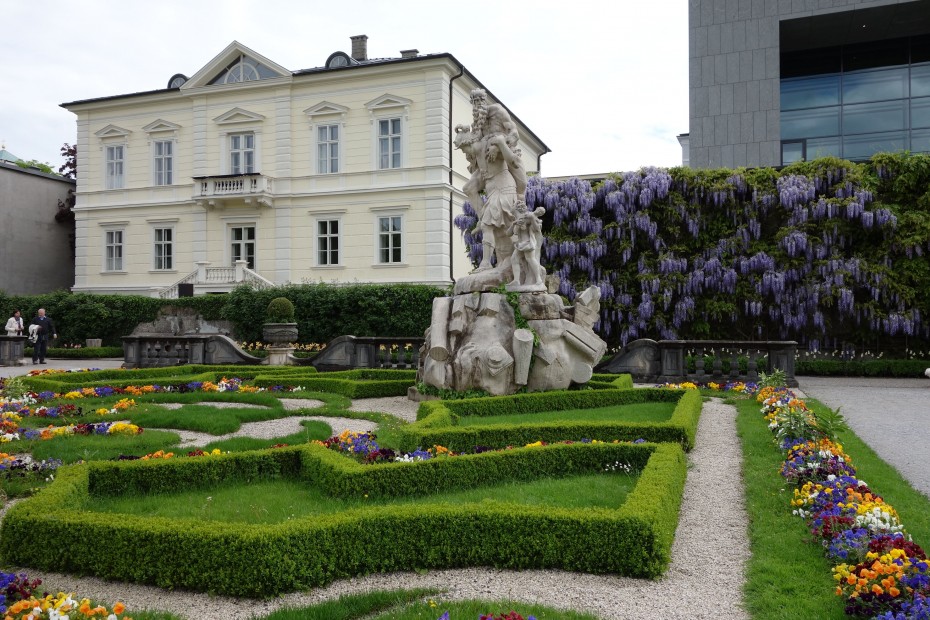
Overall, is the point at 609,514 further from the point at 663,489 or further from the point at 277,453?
the point at 277,453

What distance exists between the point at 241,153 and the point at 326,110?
4.13 meters

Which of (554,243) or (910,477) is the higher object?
(554,243)

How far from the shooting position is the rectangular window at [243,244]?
90.6 ft

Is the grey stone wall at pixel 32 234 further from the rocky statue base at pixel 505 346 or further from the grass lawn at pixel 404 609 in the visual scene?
the grass lawn at pixel 404 609

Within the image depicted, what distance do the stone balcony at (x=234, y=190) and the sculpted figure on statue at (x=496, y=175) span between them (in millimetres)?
17580

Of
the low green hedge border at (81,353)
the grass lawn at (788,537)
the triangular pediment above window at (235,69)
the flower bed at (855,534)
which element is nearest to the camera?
the flower bed at (855,534)

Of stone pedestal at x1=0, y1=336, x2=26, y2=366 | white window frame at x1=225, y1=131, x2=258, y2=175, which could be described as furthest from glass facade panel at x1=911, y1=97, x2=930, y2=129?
stone pedestal at x1=0, y1=336, x2=26, y2=366

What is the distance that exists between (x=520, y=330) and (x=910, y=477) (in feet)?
16.0

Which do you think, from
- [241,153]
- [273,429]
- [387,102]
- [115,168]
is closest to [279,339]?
[273,429]

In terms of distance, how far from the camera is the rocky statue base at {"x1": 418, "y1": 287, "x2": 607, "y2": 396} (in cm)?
965

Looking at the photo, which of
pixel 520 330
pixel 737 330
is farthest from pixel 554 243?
pixel 520 330

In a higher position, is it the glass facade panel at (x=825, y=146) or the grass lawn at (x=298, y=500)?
the glass facade panel at (x=825, y=146)

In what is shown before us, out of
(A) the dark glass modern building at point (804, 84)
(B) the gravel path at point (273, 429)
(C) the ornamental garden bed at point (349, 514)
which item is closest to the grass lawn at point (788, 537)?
(C) the ornamental garden bed at point (349, 514)

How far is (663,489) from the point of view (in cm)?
464
